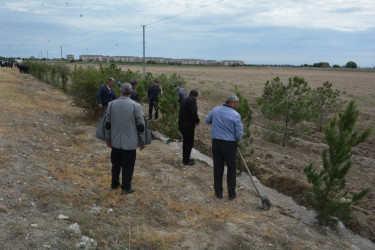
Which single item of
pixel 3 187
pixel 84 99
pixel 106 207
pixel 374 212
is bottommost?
pixel 374 212

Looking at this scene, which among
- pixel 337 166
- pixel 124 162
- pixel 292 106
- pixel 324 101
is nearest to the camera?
pixel 337 166

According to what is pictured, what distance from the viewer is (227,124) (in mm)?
4953

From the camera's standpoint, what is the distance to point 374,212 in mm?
5496

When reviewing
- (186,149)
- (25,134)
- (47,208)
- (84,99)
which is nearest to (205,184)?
(186,149)

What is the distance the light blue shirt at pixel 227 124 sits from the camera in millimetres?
4930

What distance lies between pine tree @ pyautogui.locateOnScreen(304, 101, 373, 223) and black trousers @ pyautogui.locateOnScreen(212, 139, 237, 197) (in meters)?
1.23

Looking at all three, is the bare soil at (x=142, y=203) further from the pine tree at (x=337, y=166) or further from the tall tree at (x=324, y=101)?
the tall tree at (x=324, y=101)

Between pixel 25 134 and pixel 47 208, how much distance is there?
404 centimetres

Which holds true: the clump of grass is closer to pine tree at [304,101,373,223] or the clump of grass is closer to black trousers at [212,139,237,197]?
black trousers at [212,139,237,197]

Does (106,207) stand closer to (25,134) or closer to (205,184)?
(205,184)

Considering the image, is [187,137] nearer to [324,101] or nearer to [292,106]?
[292,106]

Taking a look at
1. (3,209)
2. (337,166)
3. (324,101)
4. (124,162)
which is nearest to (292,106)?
(337,166)

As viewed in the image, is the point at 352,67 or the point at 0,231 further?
Result: the point at 352,67

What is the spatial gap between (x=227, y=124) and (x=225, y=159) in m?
0.62
